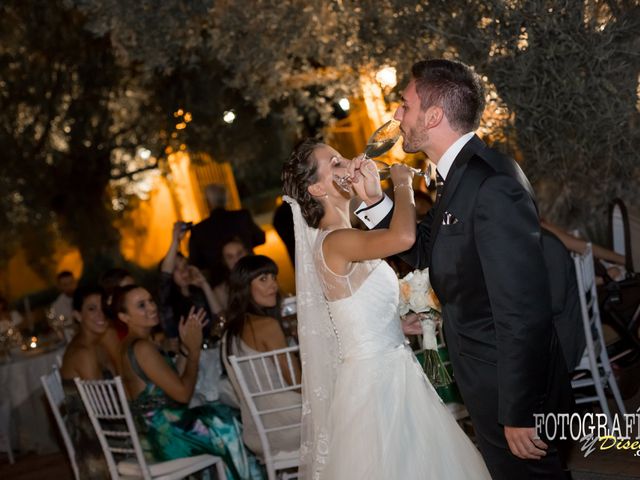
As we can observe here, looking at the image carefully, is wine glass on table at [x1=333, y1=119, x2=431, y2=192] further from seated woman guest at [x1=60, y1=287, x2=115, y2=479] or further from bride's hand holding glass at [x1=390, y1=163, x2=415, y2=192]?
seated woman guest at [x1=60, y1=287, x2=115, y2=479]

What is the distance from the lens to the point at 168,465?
4.21m

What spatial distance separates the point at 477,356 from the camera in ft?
7.73

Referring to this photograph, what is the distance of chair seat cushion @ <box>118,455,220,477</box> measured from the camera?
13.6 feet

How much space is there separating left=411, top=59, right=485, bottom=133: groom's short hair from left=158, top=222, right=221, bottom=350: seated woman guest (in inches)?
162

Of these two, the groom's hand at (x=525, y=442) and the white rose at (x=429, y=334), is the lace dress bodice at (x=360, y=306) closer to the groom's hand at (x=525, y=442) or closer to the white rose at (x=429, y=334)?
the white rose at (x=429, y=334)

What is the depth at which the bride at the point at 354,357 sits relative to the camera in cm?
282

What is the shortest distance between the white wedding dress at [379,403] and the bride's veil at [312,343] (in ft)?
0.20

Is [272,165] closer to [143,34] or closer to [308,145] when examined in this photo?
[143,34]

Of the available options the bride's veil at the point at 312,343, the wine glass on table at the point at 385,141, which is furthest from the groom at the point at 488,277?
the bride's veil at the point at 312,343

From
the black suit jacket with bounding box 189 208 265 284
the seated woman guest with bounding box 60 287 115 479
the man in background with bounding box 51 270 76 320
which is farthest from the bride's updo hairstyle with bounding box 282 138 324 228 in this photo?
the man in background with bounding box 51 270 76 320

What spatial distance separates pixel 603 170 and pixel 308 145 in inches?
119

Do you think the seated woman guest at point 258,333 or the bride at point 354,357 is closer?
the bride at point 354,357

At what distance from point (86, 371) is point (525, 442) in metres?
3.13

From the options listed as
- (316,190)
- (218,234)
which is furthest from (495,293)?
(218,234)
